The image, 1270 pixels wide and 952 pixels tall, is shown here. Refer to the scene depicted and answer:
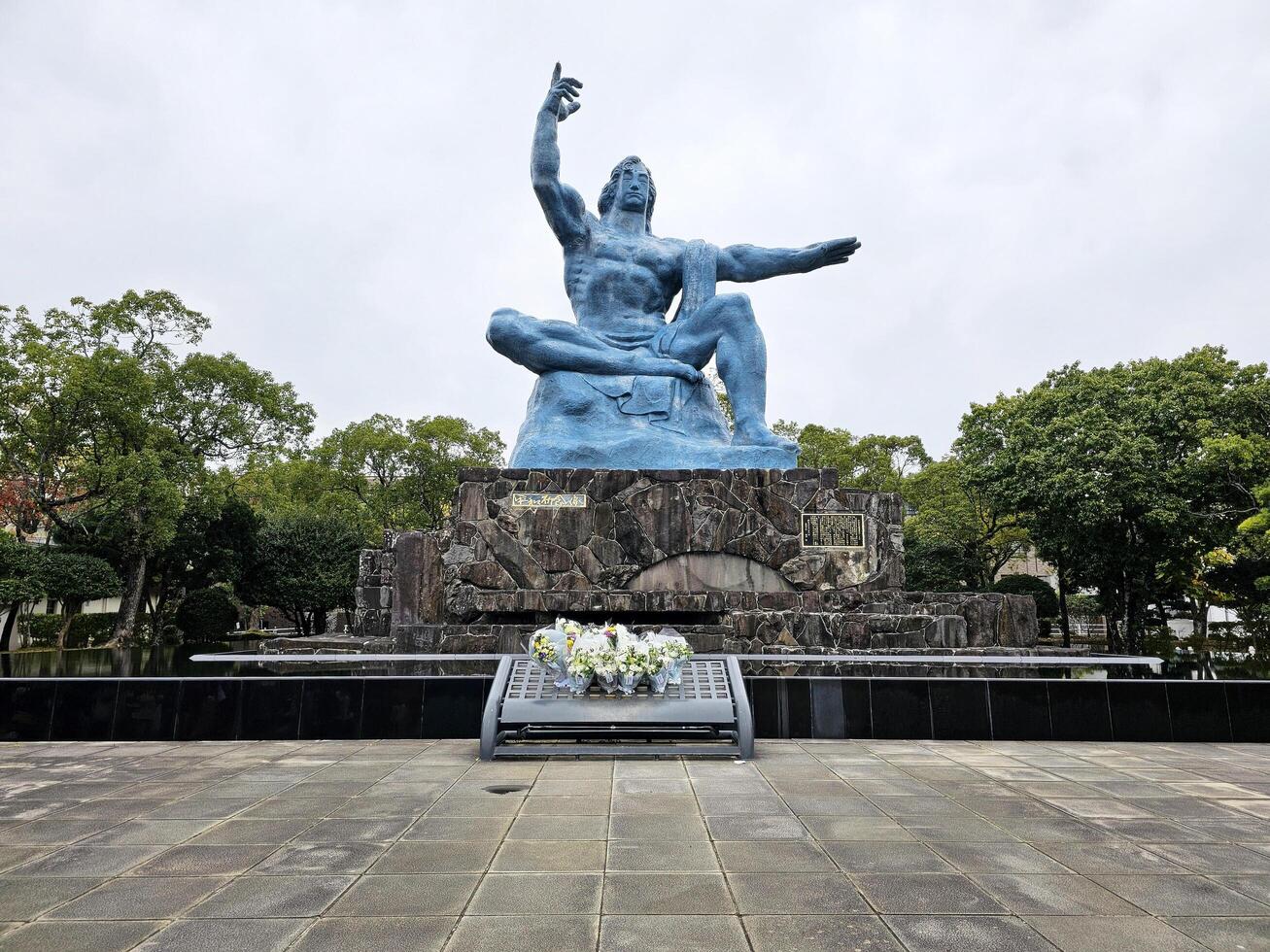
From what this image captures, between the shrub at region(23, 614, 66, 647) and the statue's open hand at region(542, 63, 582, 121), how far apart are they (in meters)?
18.4

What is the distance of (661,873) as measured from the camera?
289 centimetres

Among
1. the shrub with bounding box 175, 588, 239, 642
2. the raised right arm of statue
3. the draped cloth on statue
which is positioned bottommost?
the shrub with bounding box 175, 588, 239, 642

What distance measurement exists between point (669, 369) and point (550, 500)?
2.52 m

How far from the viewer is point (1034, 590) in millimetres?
25344

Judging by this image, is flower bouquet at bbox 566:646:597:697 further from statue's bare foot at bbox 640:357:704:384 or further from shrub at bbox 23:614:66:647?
shrub at bbox 23:614:66:647

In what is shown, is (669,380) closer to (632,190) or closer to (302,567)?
(632,190)

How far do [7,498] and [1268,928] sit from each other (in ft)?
77.7

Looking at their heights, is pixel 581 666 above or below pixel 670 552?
below

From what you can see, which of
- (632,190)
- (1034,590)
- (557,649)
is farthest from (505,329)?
(1034,590)

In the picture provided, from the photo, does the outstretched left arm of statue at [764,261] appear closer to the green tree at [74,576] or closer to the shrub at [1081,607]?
the green tree at [74,576]

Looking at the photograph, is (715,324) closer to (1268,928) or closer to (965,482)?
(1268,928)

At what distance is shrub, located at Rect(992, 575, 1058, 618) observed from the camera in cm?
2480

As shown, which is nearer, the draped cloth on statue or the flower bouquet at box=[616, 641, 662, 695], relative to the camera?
the flower bouquet at box=[616, 641, 662, 695]

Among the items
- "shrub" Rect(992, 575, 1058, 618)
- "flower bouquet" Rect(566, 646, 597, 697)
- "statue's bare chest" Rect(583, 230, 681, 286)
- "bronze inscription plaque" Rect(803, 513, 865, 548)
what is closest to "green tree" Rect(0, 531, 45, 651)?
"statue's bare chest" Rect(583, 230, 681, 286)
